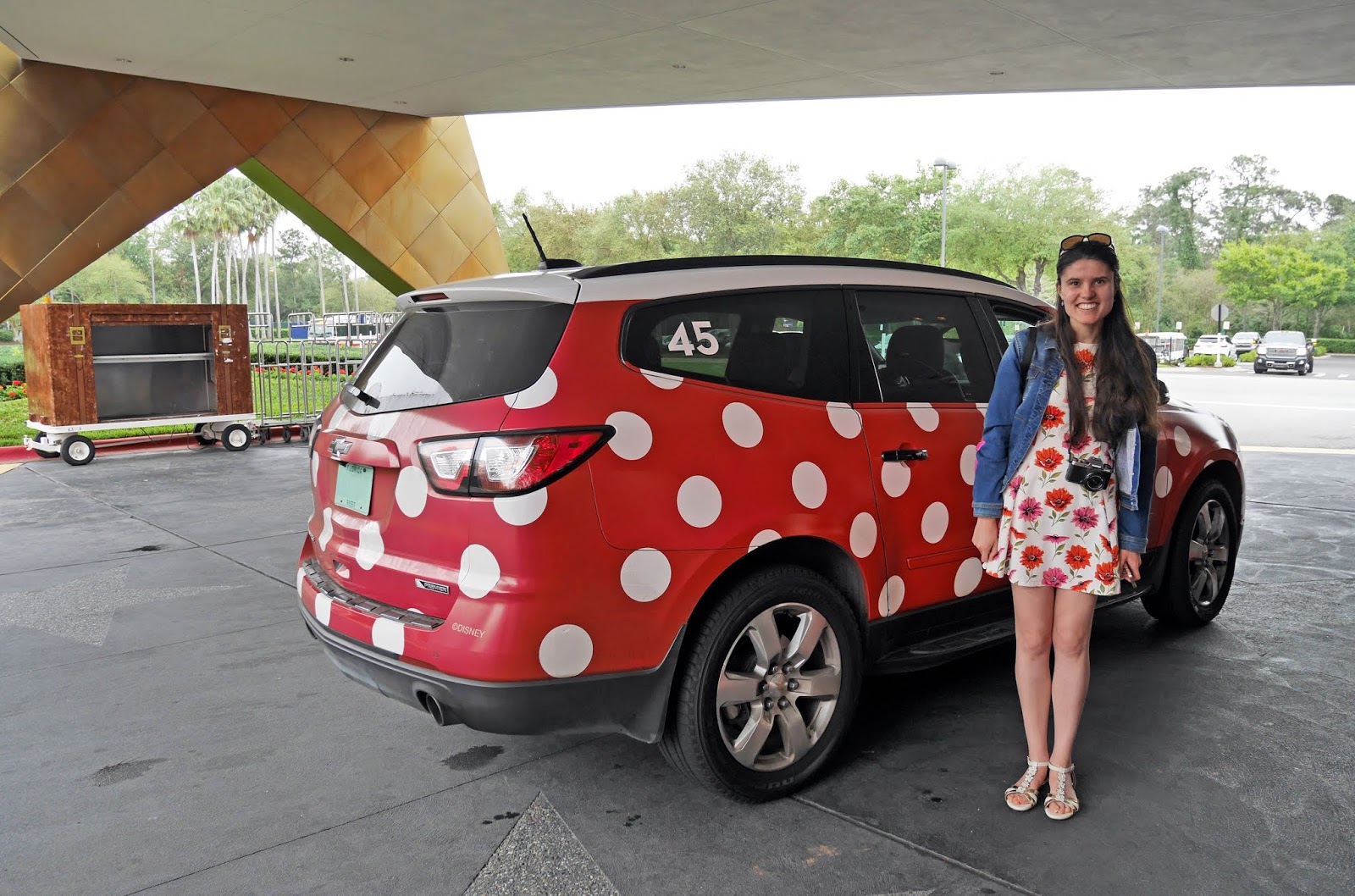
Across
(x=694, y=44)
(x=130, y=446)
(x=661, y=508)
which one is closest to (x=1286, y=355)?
(x=694, y=44)

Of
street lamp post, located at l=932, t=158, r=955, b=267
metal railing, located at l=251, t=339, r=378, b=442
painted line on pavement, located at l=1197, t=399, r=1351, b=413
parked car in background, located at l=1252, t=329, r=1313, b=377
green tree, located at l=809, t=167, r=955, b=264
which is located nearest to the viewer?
metal railing, located at l=251, t=339, r=378, b=442

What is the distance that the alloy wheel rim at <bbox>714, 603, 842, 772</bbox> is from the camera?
3.19 m

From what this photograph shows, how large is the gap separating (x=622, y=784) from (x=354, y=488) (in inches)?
54.4

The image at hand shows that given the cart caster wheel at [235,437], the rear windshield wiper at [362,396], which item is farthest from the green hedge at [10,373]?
the rear windshield wiper at [362,396]

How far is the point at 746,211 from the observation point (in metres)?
55.3

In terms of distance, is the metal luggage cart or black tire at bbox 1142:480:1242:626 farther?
the metal luggage cart

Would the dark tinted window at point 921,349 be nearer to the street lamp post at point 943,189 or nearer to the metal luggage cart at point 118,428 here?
the metal luggage cart at point 118,428

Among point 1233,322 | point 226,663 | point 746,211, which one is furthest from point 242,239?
point 226,663

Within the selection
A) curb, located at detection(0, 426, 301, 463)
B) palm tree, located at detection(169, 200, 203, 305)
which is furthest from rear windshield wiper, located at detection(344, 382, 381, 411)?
palm tree, located at detection(169, 200, 203, 305)

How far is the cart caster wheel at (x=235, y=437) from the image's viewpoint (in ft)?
44.1

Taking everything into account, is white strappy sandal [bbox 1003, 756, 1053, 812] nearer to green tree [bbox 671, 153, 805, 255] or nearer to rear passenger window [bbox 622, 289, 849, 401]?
rear passenger window [bbox 622, 289, 849, 401]

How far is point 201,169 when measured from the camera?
16.7 metres

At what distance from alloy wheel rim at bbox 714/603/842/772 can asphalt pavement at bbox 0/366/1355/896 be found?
8.5 inches

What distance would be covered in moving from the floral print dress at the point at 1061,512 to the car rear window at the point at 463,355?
5.16ft
